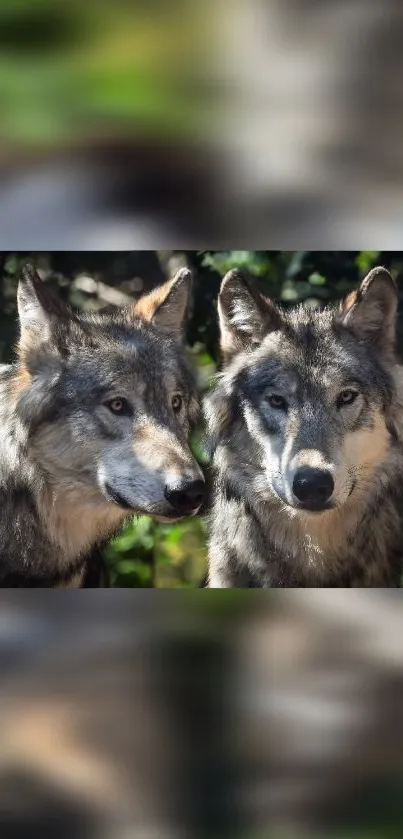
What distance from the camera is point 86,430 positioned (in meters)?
2.47

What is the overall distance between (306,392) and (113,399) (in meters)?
0.51

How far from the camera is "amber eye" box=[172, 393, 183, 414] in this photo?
2.51 metres

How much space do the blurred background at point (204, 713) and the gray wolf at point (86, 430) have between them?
166mm

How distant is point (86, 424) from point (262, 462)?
18.5 inches

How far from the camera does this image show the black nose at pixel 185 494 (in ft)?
8.05

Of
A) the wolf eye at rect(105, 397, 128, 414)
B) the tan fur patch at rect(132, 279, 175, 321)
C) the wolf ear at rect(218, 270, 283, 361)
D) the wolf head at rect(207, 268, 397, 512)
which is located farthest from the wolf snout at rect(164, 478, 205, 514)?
the tan fur patch at rect(132, 279, 175, 321)

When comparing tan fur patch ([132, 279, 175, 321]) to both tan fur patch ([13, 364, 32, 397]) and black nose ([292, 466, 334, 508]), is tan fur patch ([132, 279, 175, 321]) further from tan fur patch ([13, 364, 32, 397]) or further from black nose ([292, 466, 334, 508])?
black nose ([292, 466, 334, 508])

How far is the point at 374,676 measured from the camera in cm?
252

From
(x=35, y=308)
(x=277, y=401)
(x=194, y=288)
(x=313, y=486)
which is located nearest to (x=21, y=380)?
(x=35, y=308)

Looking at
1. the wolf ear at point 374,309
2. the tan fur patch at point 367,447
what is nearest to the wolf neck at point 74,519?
the tan fur patch at point 367,447

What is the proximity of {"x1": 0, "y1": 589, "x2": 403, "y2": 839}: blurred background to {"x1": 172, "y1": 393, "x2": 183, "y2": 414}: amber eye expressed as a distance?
19.2 inches
